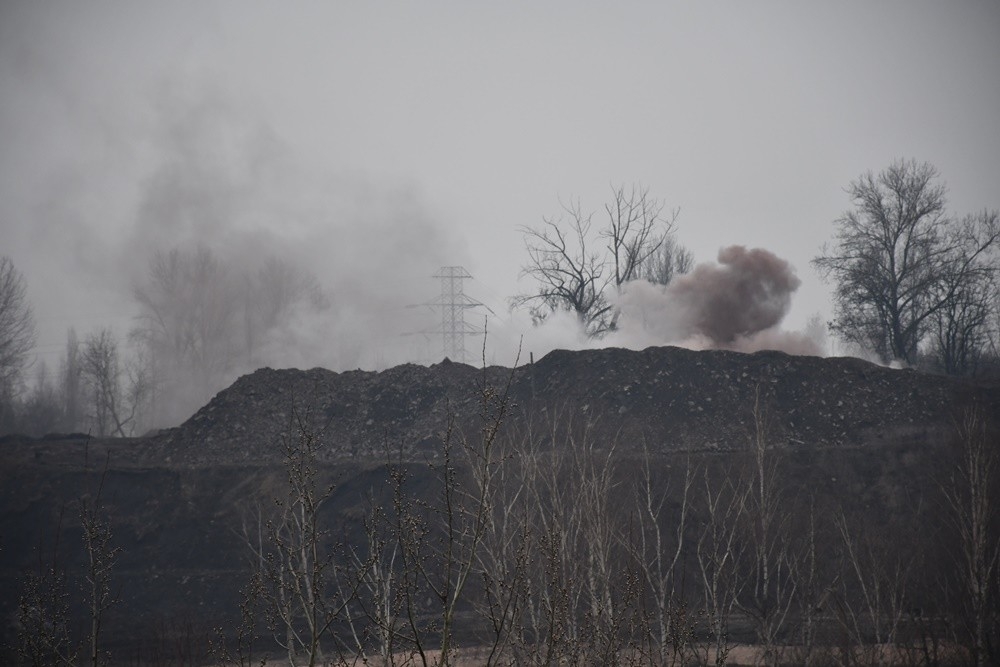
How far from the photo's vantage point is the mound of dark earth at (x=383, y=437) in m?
24.0

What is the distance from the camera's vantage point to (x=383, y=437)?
28.0 meters

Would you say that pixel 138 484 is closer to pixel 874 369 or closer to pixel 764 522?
pixel 764 522

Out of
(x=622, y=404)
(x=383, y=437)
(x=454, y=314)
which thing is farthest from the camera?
(x=454, y=314)

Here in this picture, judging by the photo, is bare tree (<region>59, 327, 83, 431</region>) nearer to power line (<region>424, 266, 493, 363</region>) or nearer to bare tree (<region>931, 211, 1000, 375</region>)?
power line (<region>424, 266, 493, 363</region>)

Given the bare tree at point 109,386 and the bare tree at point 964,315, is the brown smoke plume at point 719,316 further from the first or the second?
the bare tree at point 109,386

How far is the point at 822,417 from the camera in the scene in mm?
27438

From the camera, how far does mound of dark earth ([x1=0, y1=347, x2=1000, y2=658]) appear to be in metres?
24.0

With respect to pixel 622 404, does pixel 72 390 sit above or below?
above

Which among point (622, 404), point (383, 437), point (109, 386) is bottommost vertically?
point (383, 437)

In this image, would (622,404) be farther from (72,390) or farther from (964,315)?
(72,390)

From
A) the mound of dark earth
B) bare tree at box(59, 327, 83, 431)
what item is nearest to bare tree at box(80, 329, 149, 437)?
bare tree at box(59, 327, 83, 431)

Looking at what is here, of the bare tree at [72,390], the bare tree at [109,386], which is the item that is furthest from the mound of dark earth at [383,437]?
the bare tree at [72,390]

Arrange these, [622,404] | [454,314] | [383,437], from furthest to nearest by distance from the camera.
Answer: [454,314] → [622,404] → [383,437]

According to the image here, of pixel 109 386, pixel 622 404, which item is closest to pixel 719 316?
pixel 622 404
